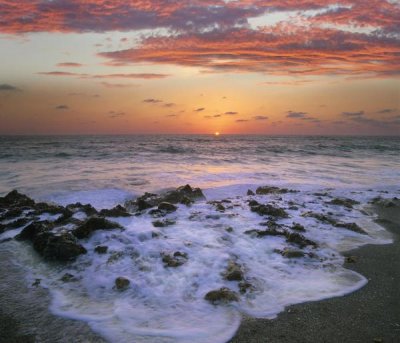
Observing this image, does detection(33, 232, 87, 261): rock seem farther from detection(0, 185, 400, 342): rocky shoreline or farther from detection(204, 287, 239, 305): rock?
detection(204, 287, 239, 305): rock

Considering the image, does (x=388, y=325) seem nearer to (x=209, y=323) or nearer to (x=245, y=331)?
(x=245, y=331)

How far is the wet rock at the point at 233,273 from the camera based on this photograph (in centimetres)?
556

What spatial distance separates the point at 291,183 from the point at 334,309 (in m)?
12.0

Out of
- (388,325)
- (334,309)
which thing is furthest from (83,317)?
(388,325)

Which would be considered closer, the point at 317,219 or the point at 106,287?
the point at 106,287

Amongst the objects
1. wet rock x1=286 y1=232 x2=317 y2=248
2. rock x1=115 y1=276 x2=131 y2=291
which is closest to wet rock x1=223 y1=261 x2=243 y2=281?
rock x1=115 y1=276 x2=131 y2=291

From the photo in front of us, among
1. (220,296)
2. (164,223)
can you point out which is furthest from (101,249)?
(220,296)

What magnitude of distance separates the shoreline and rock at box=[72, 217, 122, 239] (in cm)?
409

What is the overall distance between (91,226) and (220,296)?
3.58 m

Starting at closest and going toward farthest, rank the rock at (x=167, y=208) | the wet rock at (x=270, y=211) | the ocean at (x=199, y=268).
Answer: the ocean at (x=199, y=268), the wet rock at (x=270, y=211), the rock at (x=167, y=208)

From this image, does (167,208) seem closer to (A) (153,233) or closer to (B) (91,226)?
(A) (153,233)

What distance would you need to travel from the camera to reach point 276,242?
7422 mm

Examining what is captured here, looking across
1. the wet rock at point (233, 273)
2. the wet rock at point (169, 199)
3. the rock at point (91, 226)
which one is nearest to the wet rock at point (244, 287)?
the wet rock at point (233, 273)

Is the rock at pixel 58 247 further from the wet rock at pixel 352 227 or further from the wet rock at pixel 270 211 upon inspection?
the wet rock at pixel 352 227
